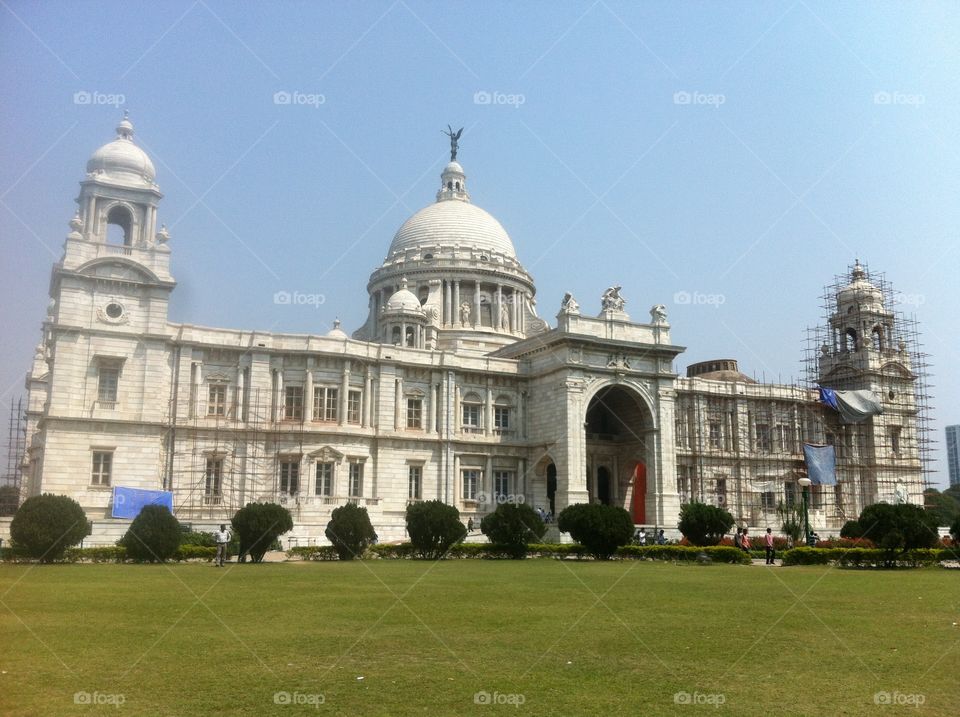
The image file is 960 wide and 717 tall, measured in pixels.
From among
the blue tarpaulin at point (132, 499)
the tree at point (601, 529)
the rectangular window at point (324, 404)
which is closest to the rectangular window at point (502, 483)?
the rectangular window at point (324, 404)

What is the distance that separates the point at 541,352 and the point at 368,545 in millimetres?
23263

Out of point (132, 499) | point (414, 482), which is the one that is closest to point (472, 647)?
point (132, 499)

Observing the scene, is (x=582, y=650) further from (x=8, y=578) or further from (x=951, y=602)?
(x=8, y=578)

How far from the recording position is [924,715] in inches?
362

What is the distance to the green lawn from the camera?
9641 millimetres

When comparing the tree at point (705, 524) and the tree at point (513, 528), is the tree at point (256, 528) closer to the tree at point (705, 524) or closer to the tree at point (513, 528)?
the tree at point (513, 528)

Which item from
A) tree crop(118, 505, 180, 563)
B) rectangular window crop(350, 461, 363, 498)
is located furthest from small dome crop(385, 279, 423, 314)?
tree crop(118, 505, 180, 563)

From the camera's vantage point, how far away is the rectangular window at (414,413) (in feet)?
171

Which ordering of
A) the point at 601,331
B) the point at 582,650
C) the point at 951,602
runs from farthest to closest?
the point at 601,331 → the point at 951,602 → the point at 582,650

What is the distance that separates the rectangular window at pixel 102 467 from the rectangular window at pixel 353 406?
43.1ft

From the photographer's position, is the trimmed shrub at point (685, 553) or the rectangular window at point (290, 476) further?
the rectangular window at point (290, 476)

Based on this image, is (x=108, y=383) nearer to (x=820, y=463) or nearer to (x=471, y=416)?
(x=471, y=416)

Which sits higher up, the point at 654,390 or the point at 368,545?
the point at 654,390

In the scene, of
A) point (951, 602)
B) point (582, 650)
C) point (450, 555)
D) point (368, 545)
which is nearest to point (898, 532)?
point (951, 602)
